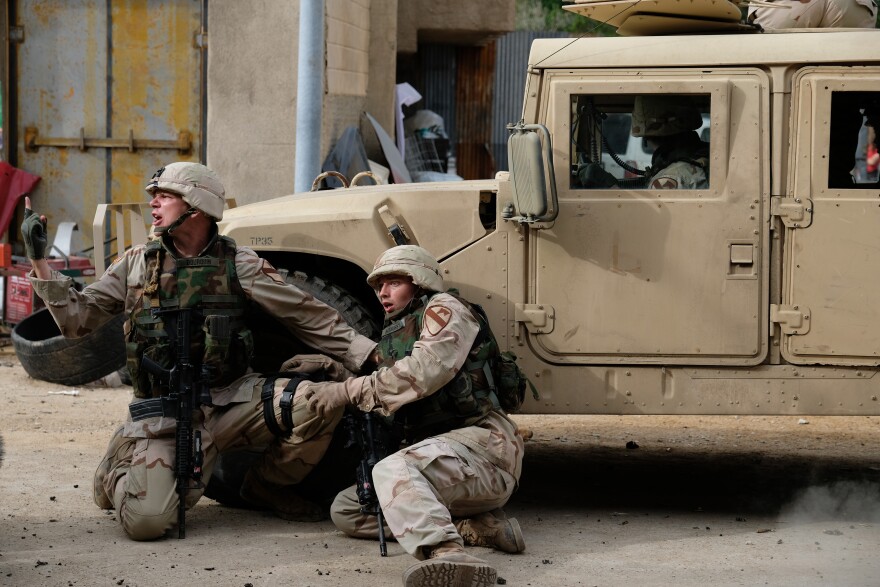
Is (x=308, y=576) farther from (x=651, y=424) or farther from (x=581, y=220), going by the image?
(x=651, y=424)

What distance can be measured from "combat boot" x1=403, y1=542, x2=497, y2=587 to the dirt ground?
253mm

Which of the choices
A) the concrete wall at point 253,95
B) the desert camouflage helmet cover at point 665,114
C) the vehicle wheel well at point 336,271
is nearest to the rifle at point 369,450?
the vehicle wheel well at point 336,271

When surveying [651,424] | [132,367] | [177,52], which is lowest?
[651,424]

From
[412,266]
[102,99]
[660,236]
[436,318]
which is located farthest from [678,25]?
[102,99]

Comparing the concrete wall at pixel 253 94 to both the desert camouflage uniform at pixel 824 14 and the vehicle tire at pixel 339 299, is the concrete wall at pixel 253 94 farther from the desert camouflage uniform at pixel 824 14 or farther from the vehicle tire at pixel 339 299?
the desert camouflage uniform at pixel 824 14

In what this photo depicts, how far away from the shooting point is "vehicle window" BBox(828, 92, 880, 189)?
5559 millimetres

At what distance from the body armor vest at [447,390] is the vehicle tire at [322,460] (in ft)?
1.77

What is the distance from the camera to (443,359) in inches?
204

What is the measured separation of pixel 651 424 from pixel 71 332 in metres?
4.15

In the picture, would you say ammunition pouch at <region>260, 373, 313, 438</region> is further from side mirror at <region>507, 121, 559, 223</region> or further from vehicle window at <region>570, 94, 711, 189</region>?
vehicle window at <region>570, 94, 711, 189</region>

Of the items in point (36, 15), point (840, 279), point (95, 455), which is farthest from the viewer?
point (36, 15)

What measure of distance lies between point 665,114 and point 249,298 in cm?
188

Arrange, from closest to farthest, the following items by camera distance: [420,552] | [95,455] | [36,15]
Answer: [420,552], [95,455], [36,15]

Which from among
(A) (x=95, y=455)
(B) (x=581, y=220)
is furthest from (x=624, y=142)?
(A) (x=95, y=455)
